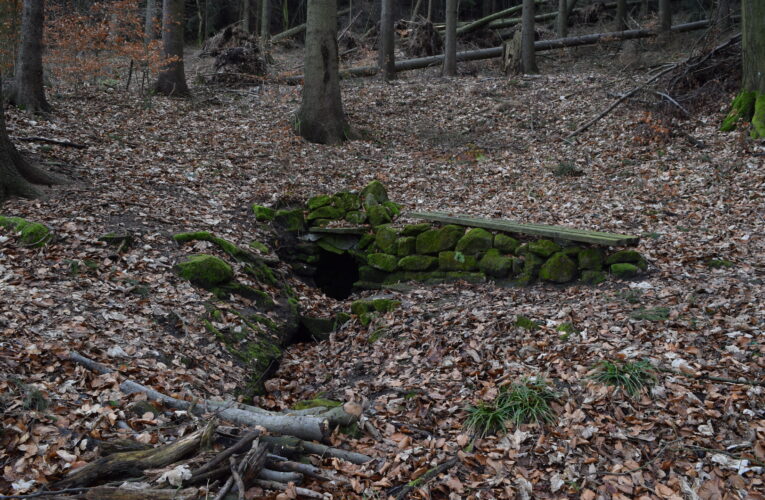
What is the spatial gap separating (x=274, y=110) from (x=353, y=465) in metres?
11.6

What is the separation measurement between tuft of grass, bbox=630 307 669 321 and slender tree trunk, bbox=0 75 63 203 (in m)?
7.69

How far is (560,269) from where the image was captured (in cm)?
669

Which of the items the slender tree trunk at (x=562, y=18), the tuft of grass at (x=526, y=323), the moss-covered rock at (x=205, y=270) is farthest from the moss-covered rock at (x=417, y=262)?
the slender tree trunk at (x=562, y=18)

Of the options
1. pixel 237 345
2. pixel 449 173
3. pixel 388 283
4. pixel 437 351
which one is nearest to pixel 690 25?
pixel 449 173

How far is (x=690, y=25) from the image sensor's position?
58.0 feet

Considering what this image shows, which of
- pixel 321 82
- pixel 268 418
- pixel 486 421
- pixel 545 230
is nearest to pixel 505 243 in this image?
pixel 545 230

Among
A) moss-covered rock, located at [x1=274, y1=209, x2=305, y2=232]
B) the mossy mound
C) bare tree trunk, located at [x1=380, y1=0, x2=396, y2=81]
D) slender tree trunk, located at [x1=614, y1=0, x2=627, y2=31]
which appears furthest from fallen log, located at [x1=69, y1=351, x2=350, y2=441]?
slender tree trunk, located at [x1=614, y1=0, x2=627, y2=31]

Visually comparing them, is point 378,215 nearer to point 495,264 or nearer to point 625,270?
point 495,264

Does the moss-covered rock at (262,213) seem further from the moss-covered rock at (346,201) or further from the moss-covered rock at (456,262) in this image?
the moss-covered rock at (456,262)

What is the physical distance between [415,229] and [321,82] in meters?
5.20

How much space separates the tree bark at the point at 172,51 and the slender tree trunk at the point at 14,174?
6518 mm

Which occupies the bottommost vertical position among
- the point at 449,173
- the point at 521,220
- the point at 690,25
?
the point at 521,220

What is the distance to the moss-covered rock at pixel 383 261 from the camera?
804 cm

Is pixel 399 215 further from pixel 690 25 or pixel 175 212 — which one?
pixel 690 25
